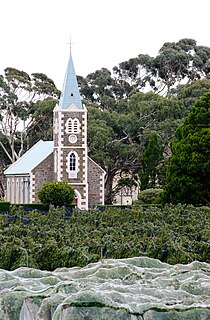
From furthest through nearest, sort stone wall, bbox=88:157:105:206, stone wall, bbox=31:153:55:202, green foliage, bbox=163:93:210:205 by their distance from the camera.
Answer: stone wall, bbox=88:157:105:206, stone wall, bbox=31:153:55:202, green foliage, bbox=163:93:210:205

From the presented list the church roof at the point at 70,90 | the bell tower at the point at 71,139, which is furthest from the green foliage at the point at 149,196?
the church roof at the point at 70,90

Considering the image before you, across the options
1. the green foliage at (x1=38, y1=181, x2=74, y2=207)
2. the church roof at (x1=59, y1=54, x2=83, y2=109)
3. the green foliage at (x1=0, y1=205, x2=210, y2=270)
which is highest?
the church roof at (x1=59, y1=54, x2=83, y2=109)

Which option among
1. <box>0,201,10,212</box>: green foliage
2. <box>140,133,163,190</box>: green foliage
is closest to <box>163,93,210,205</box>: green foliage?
<box>0,201,10,212</box>: green foliage

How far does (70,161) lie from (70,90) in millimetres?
3420

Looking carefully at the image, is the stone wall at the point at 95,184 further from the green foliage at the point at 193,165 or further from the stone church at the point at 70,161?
the green foliage at the point at 193,165

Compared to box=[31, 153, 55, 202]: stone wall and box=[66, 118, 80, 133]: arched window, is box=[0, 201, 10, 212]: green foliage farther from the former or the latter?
box=[66, 118, 80, 133]: arched window

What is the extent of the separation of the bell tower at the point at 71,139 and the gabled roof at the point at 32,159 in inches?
60.7

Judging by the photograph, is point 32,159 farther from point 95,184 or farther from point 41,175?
point 95,184

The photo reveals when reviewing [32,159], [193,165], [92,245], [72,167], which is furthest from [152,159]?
[92,245]

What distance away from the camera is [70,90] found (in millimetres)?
38031

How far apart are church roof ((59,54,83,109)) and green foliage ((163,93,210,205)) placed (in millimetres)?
8985

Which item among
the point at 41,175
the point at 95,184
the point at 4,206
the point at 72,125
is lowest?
the point at 4,206

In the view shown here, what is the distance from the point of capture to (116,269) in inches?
274

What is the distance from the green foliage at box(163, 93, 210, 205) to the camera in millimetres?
28386
